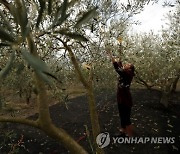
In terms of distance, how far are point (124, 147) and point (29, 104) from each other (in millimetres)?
13739

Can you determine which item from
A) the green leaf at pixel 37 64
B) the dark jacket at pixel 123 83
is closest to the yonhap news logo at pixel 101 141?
the dark jacket at pixel 123 83

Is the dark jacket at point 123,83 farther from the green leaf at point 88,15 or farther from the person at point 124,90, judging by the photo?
the green leaf at point 88,15

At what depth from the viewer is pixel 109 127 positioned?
49.2 ft

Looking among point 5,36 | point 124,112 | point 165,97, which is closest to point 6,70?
point 5,36

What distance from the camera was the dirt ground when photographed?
1303 centimetres

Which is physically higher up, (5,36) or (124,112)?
(5,36)

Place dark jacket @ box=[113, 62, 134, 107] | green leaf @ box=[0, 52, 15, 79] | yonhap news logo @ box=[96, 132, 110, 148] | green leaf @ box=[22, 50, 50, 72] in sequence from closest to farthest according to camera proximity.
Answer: green leaf @ box=[22, 50, 50, 72]
green leaf @ box=[0, 52, 15, 79]
dark jacket @ box=[113, 62, 134, 107]
yonhap news logo @ box=[96, 132, 110, 148]

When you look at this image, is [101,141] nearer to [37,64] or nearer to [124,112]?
[124,112]

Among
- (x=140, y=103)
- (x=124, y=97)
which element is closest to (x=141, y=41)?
(x=140, y=103)

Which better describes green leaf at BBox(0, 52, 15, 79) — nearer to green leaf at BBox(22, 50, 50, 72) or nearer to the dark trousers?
green leaf at BBox(22, 50, 50, 72)

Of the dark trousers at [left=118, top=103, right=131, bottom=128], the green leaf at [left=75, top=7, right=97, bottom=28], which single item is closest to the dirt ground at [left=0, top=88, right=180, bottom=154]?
the dark trousers at [left=118, top=103, right=131, bottom=128]

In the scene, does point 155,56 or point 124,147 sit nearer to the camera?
point 124,147

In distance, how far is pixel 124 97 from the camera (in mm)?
8703

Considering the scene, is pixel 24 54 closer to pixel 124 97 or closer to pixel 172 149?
pixel 124 97
